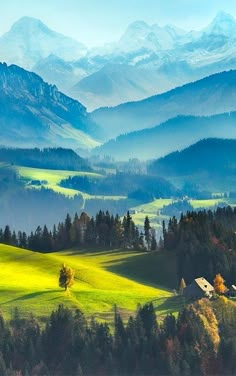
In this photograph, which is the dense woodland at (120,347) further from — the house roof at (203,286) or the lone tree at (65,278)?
the house roof at (203,286)

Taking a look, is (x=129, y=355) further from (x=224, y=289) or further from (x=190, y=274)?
(x=190, y=274)

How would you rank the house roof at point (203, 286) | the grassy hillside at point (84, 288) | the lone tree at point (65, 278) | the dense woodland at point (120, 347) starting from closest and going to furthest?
the dense woodland at point (120, 347) < the grassy hillside at point (84, 288) < the lone tree at point (65, 278) < the house roof at point (203, 286)

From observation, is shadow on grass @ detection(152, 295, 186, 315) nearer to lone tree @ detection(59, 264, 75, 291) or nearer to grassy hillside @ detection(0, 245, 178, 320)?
grassy hillside @ detection(0, 245, 178, 320)

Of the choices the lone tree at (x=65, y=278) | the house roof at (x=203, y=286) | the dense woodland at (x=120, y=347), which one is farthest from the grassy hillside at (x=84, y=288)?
the dense woodland at (x=120, y=347)

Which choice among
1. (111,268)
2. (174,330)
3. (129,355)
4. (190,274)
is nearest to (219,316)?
(174,330)

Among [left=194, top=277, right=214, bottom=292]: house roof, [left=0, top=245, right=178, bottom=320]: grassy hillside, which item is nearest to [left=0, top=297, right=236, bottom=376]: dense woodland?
[left=0, top=245, right=178, bottom=320]: grassy hillside

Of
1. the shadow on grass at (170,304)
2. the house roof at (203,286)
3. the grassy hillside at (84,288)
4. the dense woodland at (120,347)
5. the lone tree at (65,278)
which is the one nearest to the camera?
the dense woodland at (120,347)

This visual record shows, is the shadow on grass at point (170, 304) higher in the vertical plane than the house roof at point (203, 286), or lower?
lower

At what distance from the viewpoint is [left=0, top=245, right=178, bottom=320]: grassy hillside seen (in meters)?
134

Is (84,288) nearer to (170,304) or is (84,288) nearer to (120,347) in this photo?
(170,304)

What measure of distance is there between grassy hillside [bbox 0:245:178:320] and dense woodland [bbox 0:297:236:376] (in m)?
10.3

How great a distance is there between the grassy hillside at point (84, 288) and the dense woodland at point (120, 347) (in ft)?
33.8

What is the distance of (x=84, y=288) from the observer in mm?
159750

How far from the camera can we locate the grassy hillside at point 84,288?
134 m
